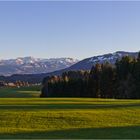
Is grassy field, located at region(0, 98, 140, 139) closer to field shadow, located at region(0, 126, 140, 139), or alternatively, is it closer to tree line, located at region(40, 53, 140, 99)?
field shadow, located at region(0, 126, 140, 139)

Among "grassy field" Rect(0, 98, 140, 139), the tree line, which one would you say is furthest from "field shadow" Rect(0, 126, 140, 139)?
the tree line

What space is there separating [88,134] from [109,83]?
80794 mm

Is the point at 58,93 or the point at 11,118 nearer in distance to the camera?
the point at 11,118

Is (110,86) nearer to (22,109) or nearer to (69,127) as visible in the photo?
(22,109)

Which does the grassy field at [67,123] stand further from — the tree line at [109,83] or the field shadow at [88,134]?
the tree line at [109,83]

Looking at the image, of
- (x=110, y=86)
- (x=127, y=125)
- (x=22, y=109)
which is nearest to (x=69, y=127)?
(x=127, y=125)

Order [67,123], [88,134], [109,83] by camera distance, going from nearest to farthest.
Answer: [88,134]
[67,123]
[109,83]

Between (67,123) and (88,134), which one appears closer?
(88,134)

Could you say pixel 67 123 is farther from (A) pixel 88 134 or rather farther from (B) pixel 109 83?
(B) pixel 109 83

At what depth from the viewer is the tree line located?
339ft

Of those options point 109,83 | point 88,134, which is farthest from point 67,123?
point 109,83

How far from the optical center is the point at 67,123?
3681cm

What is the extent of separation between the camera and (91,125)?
A: 3625cm

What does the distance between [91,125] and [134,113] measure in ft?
26.4
